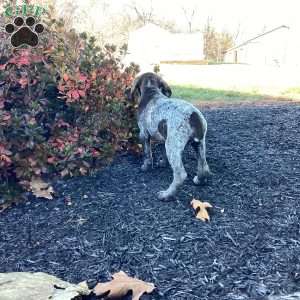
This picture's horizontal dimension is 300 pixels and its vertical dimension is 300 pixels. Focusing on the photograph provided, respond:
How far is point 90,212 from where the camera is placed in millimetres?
4141

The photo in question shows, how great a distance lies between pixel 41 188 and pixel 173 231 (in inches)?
62.5

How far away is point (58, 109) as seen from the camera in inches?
202

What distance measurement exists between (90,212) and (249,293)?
171 cm

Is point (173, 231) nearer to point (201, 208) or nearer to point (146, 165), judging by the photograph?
point (201, 208)

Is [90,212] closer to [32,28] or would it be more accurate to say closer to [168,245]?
[168,245]

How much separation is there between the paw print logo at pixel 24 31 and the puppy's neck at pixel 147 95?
1.33m

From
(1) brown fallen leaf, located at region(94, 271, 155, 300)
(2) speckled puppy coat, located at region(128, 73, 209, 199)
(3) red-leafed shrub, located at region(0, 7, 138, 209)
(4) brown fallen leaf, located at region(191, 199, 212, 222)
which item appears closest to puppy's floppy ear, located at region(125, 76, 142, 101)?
(2) speckled puppy coat, located at region(128, 73, 209, 199)

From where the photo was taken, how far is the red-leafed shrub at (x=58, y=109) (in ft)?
Answer: 15.0

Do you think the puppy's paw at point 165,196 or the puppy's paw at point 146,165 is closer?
the puppy's paw at point 165,196

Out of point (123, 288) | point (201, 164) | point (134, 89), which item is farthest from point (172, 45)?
point (123, 288)

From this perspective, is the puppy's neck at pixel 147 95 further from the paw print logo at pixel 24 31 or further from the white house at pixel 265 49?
Answer: the white house at pixel 265 49

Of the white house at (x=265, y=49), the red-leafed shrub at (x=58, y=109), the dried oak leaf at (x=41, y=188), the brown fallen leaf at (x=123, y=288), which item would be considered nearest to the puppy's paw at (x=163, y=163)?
the red-leafed shrub at (x=58, y=109)

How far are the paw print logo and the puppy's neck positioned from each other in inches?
52.3

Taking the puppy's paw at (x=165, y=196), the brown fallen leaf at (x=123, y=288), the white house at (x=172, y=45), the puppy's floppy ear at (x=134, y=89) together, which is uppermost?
the white house at (x=172, y=45)
